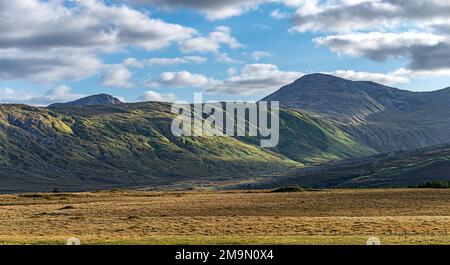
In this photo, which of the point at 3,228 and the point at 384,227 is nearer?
the point at 384,227

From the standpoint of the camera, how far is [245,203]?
10144 centimetres

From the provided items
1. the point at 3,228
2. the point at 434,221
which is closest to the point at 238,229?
the point at 434,221

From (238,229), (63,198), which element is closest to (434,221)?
(238,229)

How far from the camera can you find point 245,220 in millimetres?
67375

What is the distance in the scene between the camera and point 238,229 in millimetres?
55719

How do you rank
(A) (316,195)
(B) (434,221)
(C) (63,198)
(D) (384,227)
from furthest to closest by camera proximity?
1. (C) (63,198)
2. (A) (316,195)
3. (B) (434,221)
4. (D) (384,227)

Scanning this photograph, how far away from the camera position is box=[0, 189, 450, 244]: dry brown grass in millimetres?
45928

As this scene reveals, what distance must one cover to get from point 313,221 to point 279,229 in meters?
8.65

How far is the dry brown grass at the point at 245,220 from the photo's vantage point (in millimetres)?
45928
